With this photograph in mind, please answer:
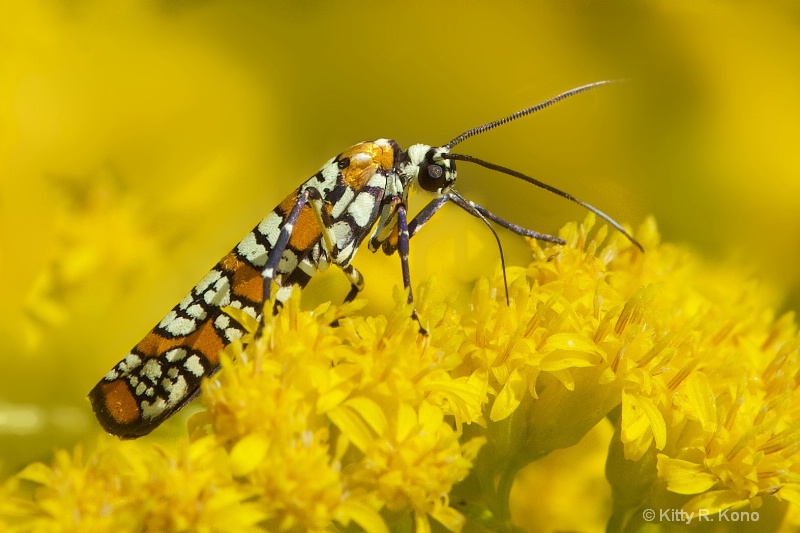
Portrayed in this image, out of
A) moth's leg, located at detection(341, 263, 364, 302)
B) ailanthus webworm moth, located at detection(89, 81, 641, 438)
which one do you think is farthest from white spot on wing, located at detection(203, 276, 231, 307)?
moth's leg, located at detection(341, 263, 364, 302)

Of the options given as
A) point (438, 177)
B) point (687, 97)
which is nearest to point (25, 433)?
point (438, 177)

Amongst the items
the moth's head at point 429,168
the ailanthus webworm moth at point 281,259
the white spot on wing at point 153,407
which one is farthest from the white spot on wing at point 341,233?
the white spot on wing at point 153,407

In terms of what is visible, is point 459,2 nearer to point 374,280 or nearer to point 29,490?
point 374,280

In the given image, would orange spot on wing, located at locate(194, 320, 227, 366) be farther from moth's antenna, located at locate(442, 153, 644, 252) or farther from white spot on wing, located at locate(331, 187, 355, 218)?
moth's antenna, located at locate(442, 153, 644, 252)

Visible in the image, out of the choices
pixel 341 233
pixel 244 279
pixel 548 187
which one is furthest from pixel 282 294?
pixel 548 187

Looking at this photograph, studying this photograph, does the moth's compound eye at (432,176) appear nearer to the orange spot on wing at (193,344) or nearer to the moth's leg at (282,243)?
the moth's leg at (282,243)
